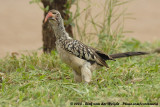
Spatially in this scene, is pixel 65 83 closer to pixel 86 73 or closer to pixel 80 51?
pixel 86 73

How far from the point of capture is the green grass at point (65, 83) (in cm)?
429

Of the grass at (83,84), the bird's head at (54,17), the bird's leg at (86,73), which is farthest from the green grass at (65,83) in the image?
the bird's head at (54,17)

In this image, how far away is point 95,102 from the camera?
418cm

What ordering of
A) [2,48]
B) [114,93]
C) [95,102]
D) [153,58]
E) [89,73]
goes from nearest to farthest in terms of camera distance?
1. [95,102]
2. [114,93]
3. [89,73]
4. [153,58]
5. [2,48]

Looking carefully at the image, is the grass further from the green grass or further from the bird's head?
the bird's head

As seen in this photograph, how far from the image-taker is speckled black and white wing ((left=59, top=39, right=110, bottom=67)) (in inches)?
210

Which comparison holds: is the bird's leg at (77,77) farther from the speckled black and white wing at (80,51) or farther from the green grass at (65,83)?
the speckled black and white wing at (80,51)

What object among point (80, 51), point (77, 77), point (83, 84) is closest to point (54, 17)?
point (80, 51)

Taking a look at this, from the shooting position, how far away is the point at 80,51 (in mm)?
5402

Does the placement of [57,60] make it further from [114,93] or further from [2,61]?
[114,93]

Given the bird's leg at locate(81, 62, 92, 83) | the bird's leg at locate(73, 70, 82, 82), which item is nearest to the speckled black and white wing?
the bird's leg at locate(81, 62, 92, 83)

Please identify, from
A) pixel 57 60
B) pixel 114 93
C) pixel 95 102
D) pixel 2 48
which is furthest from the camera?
pixel 2 48

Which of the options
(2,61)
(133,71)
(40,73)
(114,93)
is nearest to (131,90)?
(114,93)

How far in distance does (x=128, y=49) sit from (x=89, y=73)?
8.81 ft
